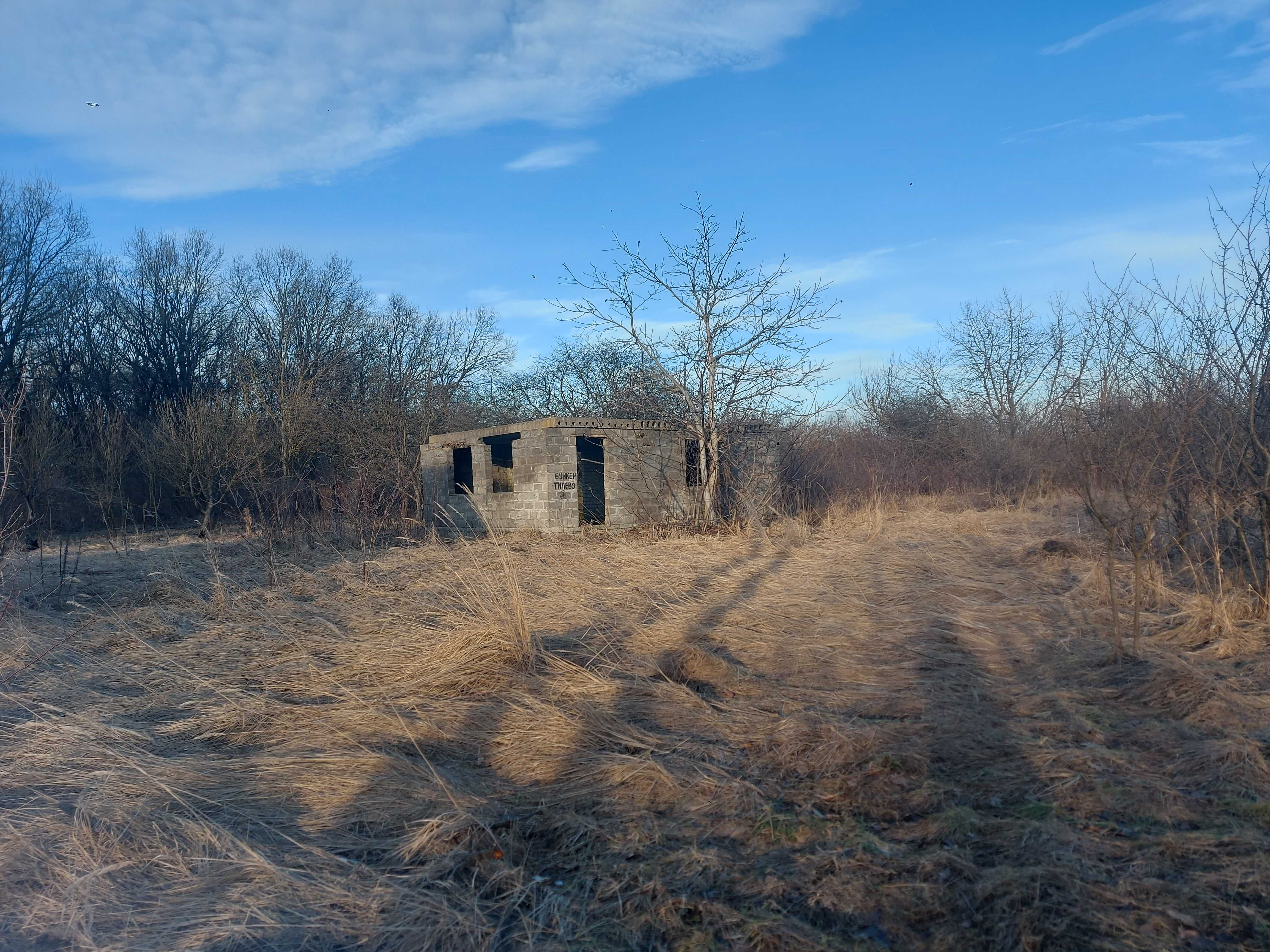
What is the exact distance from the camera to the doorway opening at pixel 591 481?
16.5 metres

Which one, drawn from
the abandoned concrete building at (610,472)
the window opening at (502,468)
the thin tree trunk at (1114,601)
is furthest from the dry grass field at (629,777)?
the window opening at (502,468)

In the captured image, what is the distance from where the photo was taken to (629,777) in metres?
3.68

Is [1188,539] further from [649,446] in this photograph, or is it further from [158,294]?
[158,294]

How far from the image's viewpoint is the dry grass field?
2.61 metres

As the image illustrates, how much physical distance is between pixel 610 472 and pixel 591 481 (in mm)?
3035

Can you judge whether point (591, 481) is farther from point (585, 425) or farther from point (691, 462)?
point (585, 425)

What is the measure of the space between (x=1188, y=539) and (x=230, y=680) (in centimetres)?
791

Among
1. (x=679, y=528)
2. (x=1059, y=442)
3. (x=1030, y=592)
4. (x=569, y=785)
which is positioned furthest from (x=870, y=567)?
(x=569, y=785)

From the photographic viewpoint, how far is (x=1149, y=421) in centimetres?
595

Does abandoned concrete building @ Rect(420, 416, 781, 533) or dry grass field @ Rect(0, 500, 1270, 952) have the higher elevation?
abandoned concrete building @ Rect(420, 416, 781, 533)

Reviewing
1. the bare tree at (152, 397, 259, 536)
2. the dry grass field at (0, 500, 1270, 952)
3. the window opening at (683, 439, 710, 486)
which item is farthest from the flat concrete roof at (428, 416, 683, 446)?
the dry grass field at (0, 500, 1270, 952)

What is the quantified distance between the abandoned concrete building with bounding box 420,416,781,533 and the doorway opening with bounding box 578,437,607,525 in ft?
0.26

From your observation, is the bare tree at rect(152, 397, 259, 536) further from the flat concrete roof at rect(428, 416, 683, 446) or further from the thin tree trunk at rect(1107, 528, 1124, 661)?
the thin tree trunk at rect(1107, 528, 1124, 661)

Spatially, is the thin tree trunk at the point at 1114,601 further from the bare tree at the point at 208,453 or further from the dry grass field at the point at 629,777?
the bare tree at the point at 208,453
